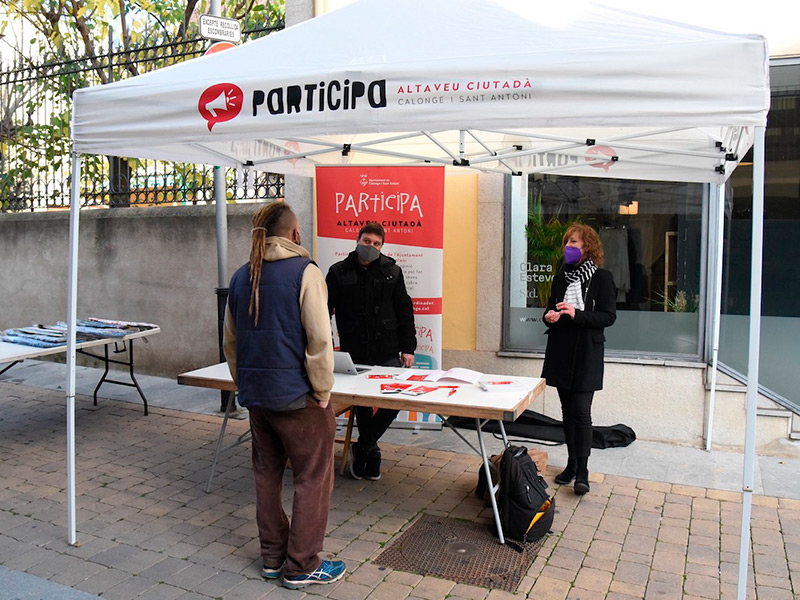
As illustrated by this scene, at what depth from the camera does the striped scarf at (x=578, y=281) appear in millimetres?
4648

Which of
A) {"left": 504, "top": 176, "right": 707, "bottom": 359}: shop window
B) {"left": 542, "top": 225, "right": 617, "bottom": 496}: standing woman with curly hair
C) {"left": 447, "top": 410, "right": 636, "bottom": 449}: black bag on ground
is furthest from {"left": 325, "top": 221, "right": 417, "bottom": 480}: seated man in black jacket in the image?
{"left": 504, "top": 176, "right": 707, "bottom": 359}: shop window

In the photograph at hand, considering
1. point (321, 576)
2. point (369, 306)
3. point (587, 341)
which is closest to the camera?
point (321, 576)

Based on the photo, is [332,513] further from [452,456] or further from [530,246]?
[530,246]

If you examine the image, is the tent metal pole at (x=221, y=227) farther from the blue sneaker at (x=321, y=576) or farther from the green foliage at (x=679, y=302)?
the green foliage at (x=679, y=302)

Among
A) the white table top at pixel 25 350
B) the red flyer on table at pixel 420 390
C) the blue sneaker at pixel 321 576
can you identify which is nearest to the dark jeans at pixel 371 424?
the red flyer on table at pixel 420 390

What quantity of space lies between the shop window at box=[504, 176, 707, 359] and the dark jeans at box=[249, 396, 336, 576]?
3.33 meters

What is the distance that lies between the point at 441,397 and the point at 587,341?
3.83 ft

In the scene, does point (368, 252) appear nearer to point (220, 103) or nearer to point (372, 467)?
point (372, 467)

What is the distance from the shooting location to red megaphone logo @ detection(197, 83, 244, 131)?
3.60 m

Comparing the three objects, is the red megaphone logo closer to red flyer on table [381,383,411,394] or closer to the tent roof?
the tent roof

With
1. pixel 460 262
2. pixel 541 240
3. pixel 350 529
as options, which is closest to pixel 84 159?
pixel 460 262

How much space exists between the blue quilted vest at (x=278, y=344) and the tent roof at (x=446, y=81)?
73cm

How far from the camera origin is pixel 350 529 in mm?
4180

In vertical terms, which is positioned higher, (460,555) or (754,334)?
(754,334)
